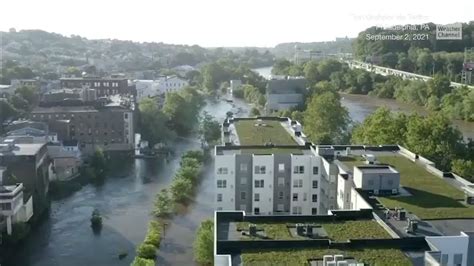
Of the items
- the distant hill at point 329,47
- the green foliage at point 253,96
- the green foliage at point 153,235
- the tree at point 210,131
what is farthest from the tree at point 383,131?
the distant hill at point 329,47

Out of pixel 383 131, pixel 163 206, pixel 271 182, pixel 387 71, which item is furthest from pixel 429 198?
pixel 387 71

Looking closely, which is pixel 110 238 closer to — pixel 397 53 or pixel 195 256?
pixel 195 256

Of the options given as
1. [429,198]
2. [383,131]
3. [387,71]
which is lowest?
[429,198]

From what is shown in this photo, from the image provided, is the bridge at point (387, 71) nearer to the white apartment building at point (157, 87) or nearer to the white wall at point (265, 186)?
the white apartment building at point (157, 87)

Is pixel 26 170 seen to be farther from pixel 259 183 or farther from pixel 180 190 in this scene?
pixel 259 183

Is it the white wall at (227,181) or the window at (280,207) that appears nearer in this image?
the white wall at (227,181)

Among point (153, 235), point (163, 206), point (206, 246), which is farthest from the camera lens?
point (163, 206)

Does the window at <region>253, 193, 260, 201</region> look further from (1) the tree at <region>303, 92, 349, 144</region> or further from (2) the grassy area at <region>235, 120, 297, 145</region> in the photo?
(1) the tree at <region>303, 92, 349, 144</region>
